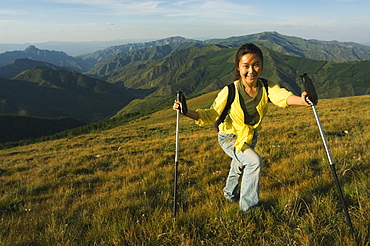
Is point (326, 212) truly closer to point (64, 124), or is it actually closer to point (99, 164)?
point (99, 164)

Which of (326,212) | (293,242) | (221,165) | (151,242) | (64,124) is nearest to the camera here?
(293,242)

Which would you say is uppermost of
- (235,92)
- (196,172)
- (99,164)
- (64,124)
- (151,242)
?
(235,92)

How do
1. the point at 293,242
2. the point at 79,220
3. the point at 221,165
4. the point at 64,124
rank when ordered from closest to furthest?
1. the point at 293,242
2. the point at 79,220
3. the point at 221,165
4. the point at 64,124

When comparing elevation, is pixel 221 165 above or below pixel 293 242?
below

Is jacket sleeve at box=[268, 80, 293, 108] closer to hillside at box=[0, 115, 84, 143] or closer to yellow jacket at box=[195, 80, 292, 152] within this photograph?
yellow jacket at box=[195, 80, 292, 152]

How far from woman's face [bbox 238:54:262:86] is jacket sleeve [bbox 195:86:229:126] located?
387mm

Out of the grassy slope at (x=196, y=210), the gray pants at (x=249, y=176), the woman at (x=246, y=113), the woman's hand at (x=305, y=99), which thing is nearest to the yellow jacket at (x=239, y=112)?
the woman at (x=246, y=113)

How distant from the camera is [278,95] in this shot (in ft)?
11.5

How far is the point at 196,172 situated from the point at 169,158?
8.28 feet

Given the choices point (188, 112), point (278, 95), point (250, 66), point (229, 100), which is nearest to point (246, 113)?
point (229, 100)

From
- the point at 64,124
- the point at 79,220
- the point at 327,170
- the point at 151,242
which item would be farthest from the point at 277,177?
the point at 64,124

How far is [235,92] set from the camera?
143 inches

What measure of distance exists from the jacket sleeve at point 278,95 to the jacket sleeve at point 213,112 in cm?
75

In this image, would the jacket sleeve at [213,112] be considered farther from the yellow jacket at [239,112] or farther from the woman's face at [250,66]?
the woman's face at [250,66]
